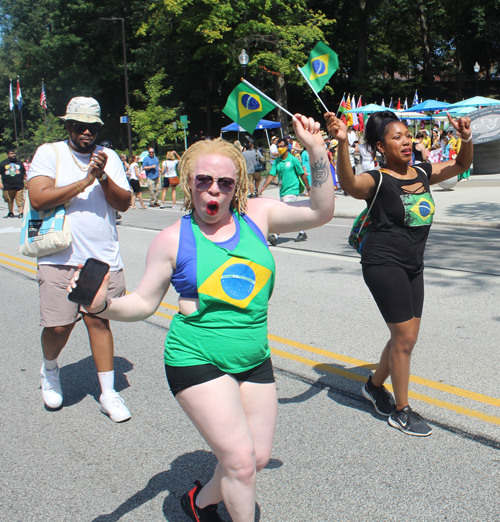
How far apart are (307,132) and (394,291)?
1349 millimetres

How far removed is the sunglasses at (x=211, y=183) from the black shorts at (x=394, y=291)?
4.53ft

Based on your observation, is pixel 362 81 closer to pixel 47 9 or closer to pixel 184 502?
pixel 47 9

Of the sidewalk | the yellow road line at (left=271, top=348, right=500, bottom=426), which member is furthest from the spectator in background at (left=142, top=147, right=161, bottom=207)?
the yellow road line at (left=271, top=348, right=500, bottom=426)

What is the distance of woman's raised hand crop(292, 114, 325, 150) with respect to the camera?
7.55ft

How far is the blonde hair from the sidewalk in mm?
10085

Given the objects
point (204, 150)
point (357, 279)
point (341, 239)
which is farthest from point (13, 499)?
point (341, 239)

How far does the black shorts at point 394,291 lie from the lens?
330 centimetres

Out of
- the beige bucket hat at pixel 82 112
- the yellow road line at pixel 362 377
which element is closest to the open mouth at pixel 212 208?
the beige bucket hat at pixel 82 112

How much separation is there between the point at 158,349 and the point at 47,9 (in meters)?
56.8

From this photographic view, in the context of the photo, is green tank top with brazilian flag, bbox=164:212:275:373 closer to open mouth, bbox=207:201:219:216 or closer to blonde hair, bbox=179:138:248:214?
open mouth, bbox=207:201:219:216

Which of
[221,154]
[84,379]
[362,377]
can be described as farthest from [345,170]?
[84,379]

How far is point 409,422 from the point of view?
11.1 ft

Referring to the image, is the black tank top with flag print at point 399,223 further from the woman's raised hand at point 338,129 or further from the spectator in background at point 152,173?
the spectator in background at point 152,173

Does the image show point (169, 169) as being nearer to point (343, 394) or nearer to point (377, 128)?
point (343, 394)
